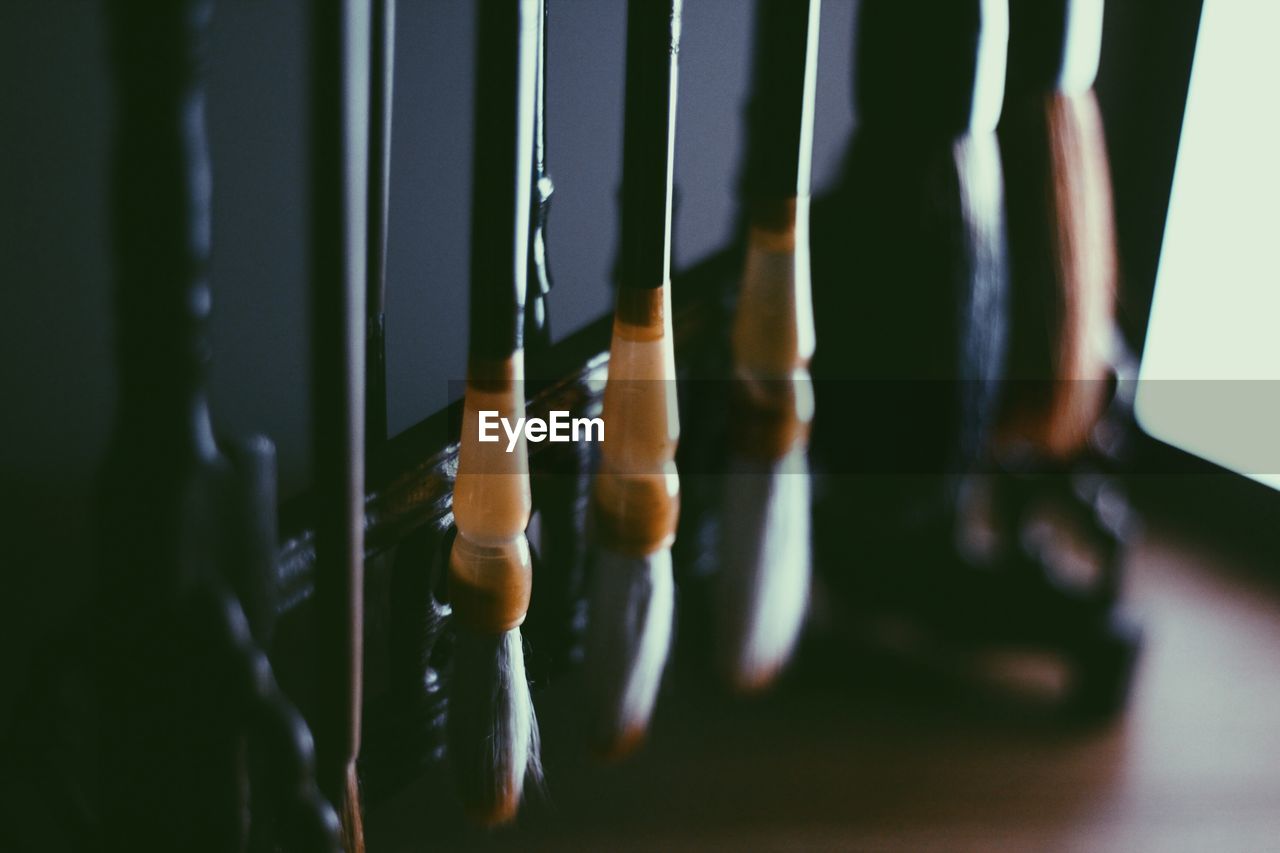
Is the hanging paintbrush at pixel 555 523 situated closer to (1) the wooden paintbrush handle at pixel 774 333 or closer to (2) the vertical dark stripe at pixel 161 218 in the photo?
(1) the wooden paintbrush handle at pixel 774 333

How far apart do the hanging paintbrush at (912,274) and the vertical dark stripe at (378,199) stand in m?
0.21

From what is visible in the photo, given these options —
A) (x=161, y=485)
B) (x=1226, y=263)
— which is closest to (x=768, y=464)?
(x=161, y=485)

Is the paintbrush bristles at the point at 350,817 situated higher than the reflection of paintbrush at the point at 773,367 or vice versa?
the reflection of paintbrush at the point at 773,367

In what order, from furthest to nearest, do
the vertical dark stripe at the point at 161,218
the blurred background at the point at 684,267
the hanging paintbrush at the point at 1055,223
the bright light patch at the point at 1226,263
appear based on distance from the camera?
the bright light patch at the point at 1226,263 < the hanging paintbrush at the point at 1055,223 < the blurred background at the point at 684,267 < the vertical dark stripe at the point at 161,218

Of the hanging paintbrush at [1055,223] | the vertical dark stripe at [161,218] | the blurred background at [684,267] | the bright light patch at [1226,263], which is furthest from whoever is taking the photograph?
the bright light patch at [1226,263]

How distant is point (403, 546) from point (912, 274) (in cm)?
25

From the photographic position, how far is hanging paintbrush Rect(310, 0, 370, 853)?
387mm

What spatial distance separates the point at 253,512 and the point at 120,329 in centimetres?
11

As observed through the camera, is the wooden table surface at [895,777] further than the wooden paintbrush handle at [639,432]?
Yes

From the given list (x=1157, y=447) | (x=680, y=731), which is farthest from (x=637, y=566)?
(x=1157, y=447)

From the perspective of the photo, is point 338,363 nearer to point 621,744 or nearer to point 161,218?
point 161,218

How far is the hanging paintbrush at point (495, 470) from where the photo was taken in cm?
42

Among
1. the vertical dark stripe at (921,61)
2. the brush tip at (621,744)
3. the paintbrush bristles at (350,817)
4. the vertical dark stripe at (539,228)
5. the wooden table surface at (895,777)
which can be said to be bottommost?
the wooden table surface at (895,777)

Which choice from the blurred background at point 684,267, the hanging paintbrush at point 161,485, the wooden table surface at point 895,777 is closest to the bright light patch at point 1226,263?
the blurred background at point 684,267
